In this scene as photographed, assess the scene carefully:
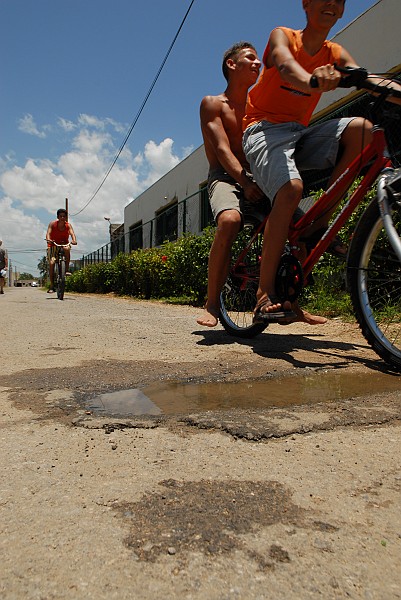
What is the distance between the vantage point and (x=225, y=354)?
9.04 ft

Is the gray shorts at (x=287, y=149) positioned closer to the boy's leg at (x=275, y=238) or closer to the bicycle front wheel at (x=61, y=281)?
the boy's leg at (x=275, y=238)

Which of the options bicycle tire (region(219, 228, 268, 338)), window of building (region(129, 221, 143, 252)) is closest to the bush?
bicycle tire (region(219, 228, 268, 338))

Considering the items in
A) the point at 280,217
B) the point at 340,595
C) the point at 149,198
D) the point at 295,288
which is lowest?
the point at 340,595

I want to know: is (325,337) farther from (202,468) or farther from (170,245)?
(170,245)

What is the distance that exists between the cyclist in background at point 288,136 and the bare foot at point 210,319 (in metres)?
0.55

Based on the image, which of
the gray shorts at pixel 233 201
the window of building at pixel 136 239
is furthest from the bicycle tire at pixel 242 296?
the window of building at pixel 136 239

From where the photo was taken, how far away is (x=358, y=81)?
7.41 ft

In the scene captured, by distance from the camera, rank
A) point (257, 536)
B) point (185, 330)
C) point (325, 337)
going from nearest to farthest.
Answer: point (257, 536), point (325, 337), point (185, 330)

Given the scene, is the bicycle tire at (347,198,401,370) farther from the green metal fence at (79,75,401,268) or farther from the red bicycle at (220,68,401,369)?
the green metal fence at (79,75,401,268)

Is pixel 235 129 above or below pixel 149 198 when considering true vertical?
below

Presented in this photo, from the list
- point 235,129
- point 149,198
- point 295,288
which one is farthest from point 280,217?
point 149,198

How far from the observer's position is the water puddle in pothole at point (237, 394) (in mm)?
1691

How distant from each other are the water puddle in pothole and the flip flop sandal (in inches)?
18.5

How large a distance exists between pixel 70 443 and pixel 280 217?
1762 millimetres
